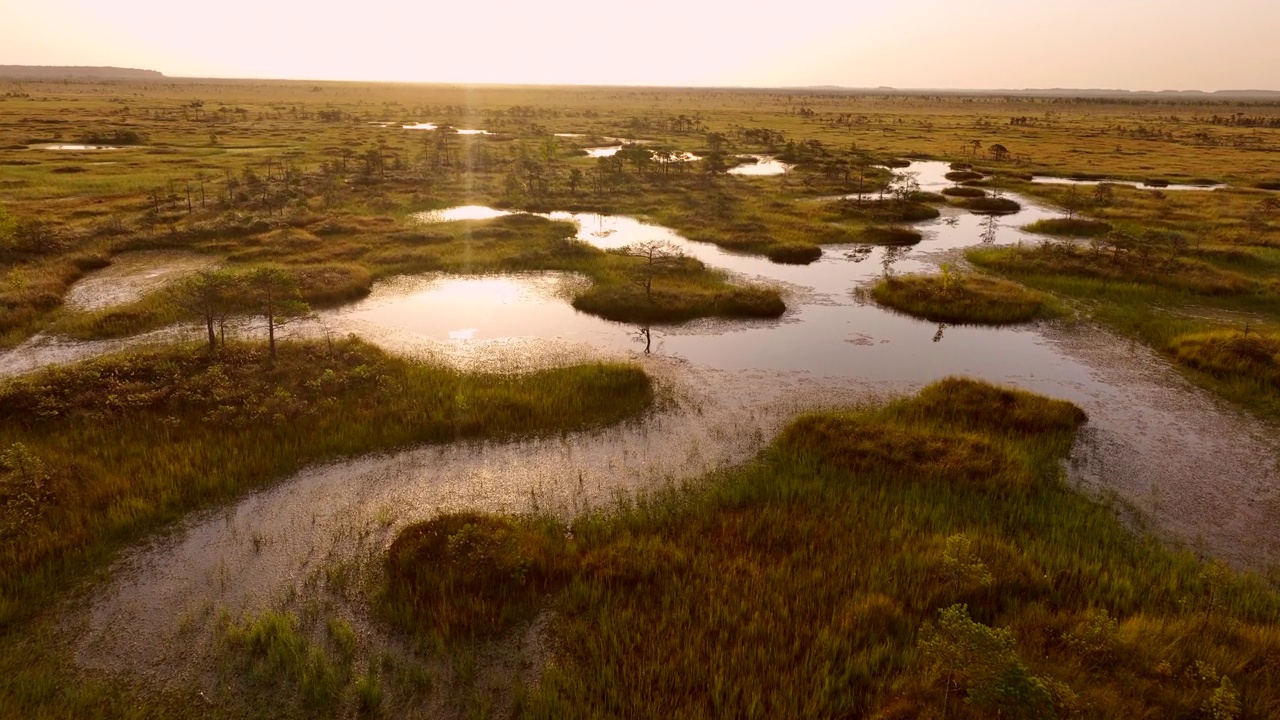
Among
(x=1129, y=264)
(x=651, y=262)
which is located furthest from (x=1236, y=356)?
(x=651, y=262)

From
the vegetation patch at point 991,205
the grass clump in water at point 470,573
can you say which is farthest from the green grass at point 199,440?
the vegetation patch at point 991,205

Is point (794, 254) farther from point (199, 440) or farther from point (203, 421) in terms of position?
point (199, 440)

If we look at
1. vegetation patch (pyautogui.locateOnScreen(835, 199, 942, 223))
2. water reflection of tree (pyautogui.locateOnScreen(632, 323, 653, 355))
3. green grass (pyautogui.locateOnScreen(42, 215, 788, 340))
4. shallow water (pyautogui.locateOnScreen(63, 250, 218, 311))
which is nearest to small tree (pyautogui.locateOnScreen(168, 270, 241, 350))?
green grass (pyautogui.locateOnScreen(42, 215, 788, 340))

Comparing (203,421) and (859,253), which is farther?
(859,253)

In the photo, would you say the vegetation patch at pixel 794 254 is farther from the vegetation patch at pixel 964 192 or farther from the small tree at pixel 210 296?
the small tree at pixel 210 296

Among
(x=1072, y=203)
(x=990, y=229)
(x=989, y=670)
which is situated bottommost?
(x=989, y=670)

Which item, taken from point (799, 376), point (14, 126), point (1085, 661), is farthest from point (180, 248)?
point (14, 126)
